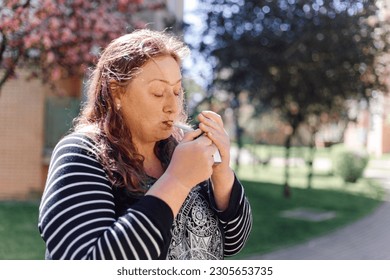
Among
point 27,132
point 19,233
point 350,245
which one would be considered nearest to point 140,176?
point 19,233

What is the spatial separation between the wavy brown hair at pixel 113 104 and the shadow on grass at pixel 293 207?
Result: 610 centimetres

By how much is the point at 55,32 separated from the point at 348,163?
38.8 ft

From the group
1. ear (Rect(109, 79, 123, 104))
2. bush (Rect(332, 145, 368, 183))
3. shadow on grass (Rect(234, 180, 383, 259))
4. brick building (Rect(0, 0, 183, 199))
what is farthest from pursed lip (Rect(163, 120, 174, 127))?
bush (Rect(332, 145, 368, 183))

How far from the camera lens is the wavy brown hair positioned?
3.94 ft

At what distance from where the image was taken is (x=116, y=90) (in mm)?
1248

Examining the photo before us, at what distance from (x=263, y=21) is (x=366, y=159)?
6.08 meters

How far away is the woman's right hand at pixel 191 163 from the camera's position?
111cm

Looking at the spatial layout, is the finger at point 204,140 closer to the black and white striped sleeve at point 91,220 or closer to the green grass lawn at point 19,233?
the black and white striped sleeve at point 91,220

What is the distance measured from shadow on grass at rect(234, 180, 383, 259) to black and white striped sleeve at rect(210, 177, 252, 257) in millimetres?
→ 5816

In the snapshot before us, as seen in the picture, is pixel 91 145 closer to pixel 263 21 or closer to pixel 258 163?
pixel 263 21

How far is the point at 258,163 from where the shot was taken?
20.9 m

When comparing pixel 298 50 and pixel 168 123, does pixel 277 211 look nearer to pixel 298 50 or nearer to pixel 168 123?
pixel 298 50
